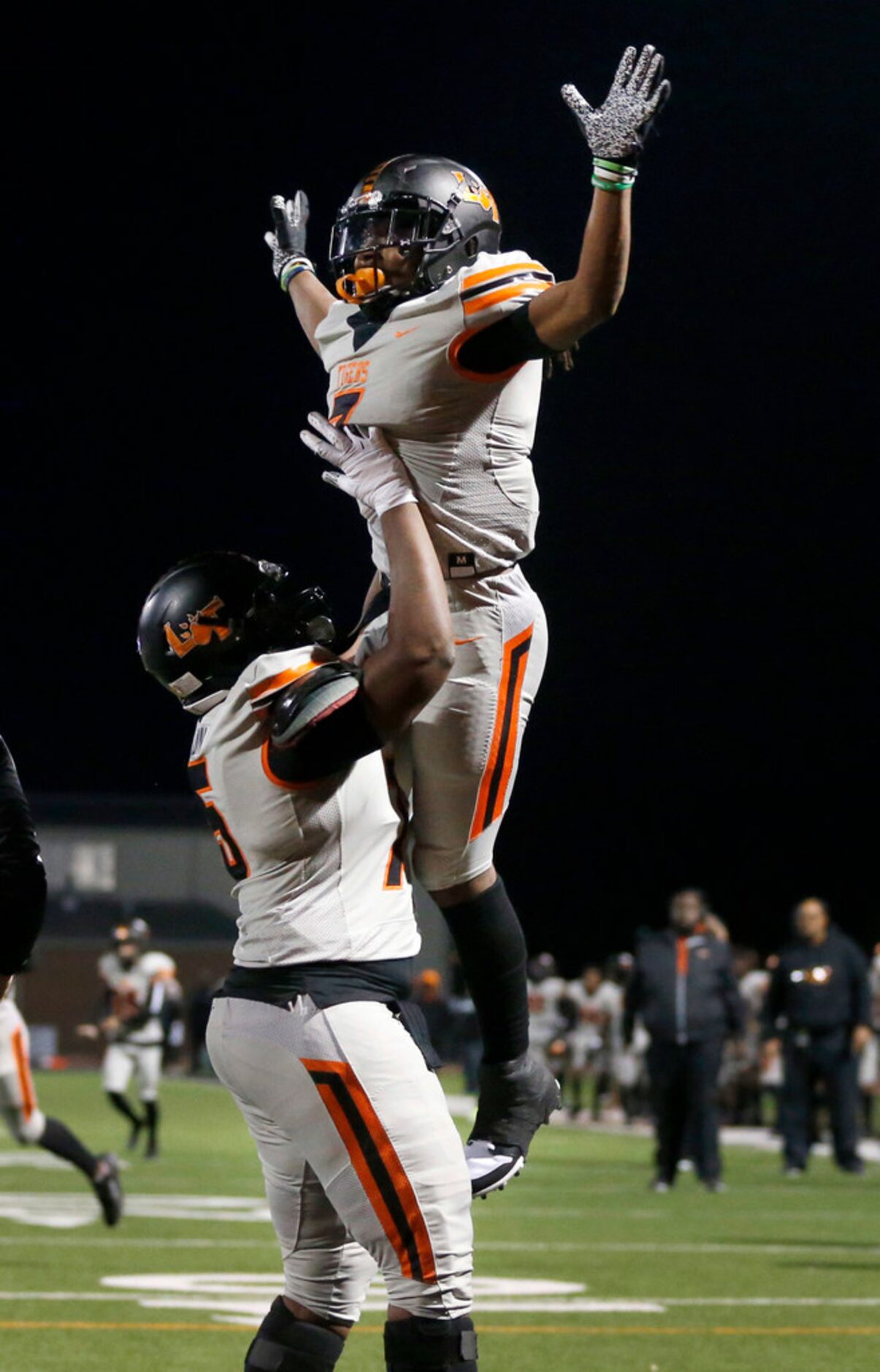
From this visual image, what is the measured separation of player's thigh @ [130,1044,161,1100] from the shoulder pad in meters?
13.2

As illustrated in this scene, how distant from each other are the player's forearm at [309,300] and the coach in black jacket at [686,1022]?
31.1 feet

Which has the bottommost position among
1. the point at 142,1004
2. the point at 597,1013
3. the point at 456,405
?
the point at 597,1013

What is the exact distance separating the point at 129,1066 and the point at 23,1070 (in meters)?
6.61

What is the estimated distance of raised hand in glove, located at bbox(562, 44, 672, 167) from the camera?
398cm

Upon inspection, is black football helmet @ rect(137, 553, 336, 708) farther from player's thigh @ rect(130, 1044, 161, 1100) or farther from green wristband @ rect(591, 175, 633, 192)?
player's thigh @ rect(130, 1044, 161, 1100)

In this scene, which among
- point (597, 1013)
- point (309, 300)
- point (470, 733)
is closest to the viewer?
point (470, 733)

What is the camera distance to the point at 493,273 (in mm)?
4262

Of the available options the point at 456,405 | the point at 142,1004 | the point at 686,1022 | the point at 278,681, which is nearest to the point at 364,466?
the point at 456,405

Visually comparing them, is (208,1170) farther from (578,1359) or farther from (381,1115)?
(381,1115)

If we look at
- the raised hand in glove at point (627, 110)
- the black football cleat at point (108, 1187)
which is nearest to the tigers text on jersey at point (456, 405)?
the raised hand in glove at point (627, 110)

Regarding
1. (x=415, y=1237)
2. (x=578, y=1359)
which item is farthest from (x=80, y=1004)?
(x=415, y=1237)

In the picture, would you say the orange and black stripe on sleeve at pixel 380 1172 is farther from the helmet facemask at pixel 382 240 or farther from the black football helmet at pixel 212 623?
the helmet facemask at pixel 382 240

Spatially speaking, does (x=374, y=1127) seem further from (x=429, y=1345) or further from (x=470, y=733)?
(x=470, y=733)

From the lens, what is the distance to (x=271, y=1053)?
4.19 metres
